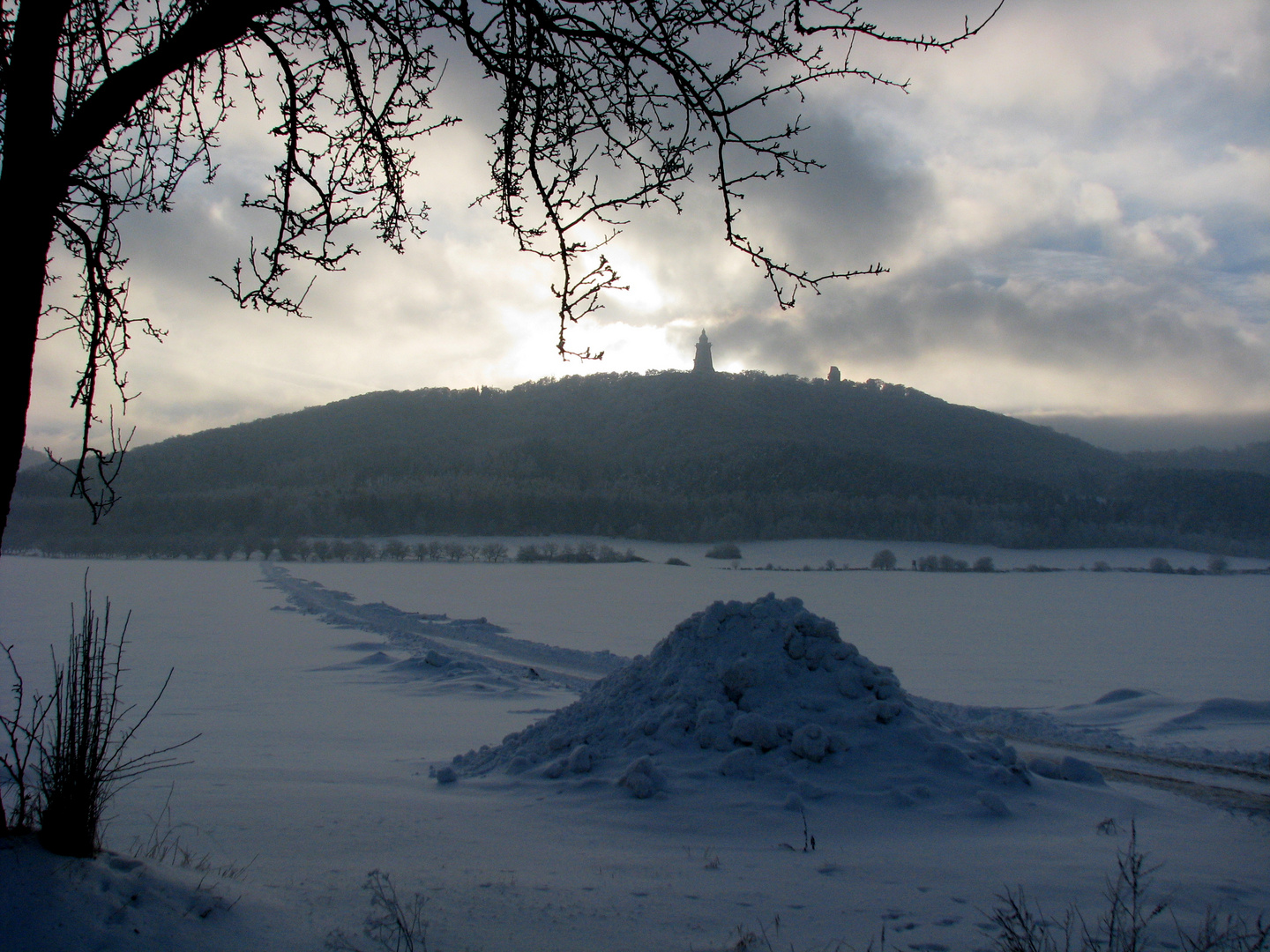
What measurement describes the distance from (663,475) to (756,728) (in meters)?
80.5

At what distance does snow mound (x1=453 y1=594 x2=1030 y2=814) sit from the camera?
597 centimetres

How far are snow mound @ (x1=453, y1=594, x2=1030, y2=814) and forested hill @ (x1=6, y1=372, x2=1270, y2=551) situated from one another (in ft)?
227

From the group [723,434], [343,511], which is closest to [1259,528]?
[723,434]

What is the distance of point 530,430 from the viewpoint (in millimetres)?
→ 97875

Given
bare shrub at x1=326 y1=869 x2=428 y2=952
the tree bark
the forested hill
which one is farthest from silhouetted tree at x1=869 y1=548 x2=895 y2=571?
the tree bark

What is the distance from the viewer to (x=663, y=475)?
86.8 meters

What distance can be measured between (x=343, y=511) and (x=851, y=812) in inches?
2971

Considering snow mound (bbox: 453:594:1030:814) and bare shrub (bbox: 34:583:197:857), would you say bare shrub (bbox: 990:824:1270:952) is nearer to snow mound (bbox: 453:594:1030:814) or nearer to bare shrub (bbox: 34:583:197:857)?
snow mound (bbox: 453:594:1030:814)

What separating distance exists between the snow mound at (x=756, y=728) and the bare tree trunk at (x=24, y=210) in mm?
4356

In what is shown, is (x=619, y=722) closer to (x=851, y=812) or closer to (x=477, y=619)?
(x=851, y=812)

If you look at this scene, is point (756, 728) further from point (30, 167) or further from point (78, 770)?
point (30, 167)

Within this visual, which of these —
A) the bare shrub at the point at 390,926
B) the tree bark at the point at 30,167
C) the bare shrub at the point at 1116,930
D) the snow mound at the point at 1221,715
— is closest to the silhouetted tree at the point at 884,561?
the snow mound at the point at 1221,715

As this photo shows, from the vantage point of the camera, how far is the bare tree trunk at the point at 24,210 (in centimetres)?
316

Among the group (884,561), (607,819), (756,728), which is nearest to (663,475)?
(884,561)
